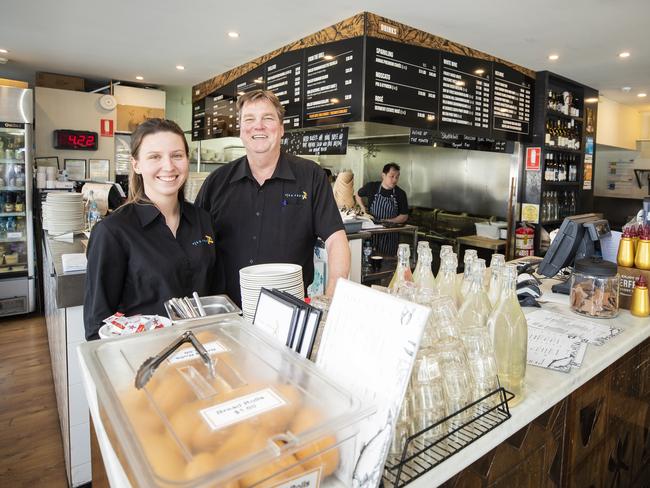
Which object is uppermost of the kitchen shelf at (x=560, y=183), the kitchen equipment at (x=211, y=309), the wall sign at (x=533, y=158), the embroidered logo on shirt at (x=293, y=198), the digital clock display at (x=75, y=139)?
the digital clock display at (x=75, y=139)

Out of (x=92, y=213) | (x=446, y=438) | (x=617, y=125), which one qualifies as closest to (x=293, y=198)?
(x=446, y=438)

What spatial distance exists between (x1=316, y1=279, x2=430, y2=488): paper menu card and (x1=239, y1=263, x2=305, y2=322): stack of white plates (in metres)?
0.46

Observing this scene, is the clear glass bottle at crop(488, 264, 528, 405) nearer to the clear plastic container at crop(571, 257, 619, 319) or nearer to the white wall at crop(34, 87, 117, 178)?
the clear plastic container at crop(571, 257, 619, 319)

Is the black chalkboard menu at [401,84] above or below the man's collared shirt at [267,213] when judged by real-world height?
above

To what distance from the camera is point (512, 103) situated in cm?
492

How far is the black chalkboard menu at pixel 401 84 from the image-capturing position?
366 cm

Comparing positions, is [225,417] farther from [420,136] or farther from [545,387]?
[420,136]

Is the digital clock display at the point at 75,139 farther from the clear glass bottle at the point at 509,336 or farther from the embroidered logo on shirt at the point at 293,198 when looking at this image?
the clear glass bottle at the point at 509,336

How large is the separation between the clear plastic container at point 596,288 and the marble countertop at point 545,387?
60 millimetres

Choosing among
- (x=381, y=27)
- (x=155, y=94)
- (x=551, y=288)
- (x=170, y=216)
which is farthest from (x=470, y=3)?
(x=155, y=94)

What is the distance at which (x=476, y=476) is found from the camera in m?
1.05

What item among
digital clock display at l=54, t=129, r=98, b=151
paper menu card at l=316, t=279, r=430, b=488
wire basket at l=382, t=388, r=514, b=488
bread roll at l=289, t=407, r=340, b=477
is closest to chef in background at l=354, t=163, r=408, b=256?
digital clock display at l=54, t=129, r=98, b=151

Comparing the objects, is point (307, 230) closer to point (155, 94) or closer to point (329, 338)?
point (329, 338)

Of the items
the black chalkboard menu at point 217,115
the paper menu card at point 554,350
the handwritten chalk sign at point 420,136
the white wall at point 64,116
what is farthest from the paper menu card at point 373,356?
the white wall at point 64,116
